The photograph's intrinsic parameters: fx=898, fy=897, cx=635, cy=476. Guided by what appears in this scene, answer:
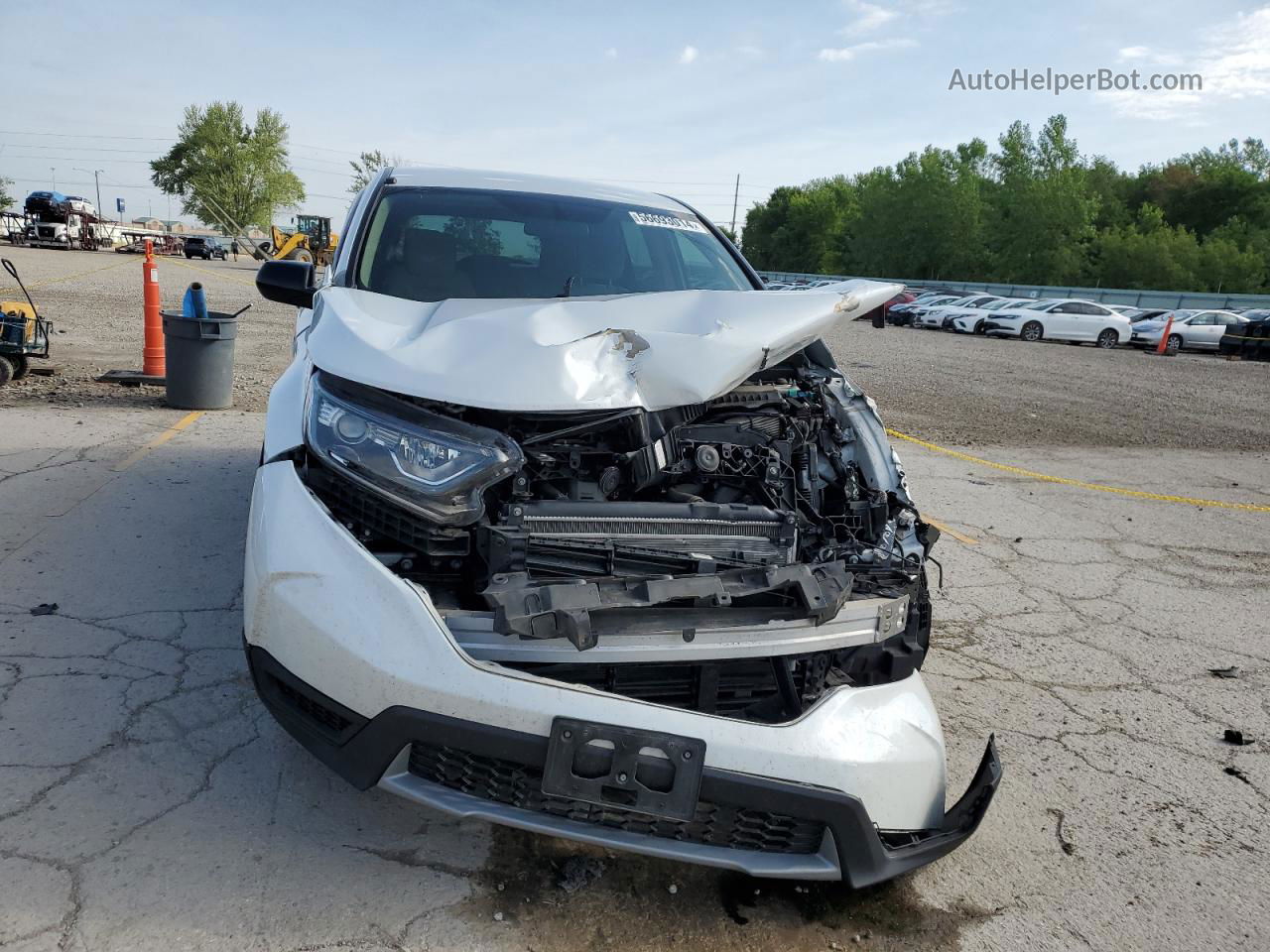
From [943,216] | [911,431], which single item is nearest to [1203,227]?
[943,216]

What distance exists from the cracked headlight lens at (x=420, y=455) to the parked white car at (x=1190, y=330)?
102ft

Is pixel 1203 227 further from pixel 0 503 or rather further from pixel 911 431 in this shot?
pixel 0 503

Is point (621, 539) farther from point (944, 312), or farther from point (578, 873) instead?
point (944, 312)

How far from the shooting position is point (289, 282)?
382 cm

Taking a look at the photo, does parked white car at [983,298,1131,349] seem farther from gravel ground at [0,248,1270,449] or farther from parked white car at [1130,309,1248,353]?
gravel ground at [0,248,1270,449]

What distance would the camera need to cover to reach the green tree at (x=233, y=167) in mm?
84000

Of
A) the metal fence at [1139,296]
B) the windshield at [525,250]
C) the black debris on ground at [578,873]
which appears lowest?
the black debris on ground at [578,873]

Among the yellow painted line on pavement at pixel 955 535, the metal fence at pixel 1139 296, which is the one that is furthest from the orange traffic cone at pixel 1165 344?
the yellow painted line on pavement at pixel 955 535

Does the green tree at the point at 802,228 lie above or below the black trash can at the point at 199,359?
above

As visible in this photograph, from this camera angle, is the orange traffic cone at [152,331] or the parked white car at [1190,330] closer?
the orange traffic cone at [152,331]

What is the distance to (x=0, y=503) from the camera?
4742 millimetres

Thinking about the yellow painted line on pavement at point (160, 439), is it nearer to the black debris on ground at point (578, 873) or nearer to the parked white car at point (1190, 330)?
the black debris on ground at point (578, 873)

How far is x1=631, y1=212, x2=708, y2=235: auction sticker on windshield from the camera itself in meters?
4.00

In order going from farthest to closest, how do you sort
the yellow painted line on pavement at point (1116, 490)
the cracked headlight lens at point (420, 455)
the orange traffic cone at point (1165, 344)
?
1. the orange traffic cone at point (1165, 344)
2. the yellow painted line on pavement at point (1116, 490)
3. the cracked headlight lens at point (420, 455)
